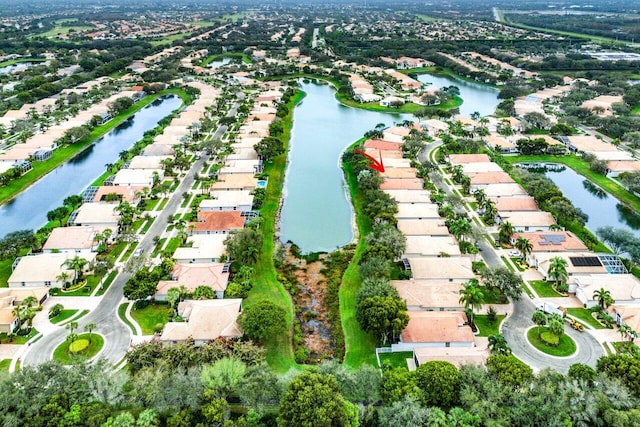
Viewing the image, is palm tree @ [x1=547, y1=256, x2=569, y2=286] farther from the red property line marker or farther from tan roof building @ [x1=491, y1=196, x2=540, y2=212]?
the red property line marker

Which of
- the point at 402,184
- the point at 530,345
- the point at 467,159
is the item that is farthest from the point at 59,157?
the point at 530,345

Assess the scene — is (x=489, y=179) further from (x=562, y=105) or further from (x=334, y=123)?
(x=562, y=105)

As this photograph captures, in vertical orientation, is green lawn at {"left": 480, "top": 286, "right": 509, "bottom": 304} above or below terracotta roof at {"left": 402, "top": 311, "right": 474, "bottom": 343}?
below

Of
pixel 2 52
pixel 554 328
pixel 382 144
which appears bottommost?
pixel 2 52

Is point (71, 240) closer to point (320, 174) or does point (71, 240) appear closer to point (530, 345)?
point (320, 174)

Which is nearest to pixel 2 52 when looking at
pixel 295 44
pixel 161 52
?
pixel 161 52

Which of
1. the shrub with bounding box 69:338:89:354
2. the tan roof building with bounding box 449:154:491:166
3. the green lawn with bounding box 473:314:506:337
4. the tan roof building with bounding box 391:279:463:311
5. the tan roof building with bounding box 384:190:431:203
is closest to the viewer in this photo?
the shrub with bounding box 69:338:89:354

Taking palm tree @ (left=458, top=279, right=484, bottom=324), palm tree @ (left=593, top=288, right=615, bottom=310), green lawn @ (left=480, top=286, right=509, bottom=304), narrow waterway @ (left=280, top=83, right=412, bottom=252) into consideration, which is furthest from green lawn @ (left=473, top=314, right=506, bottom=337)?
narrow waterway @ (left=280, top=83, right=412, bottom=252)

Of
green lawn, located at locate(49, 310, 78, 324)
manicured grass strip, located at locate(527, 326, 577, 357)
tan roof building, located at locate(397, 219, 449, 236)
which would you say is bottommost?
green lawn, located at locate(49, 310, 78, 324)
